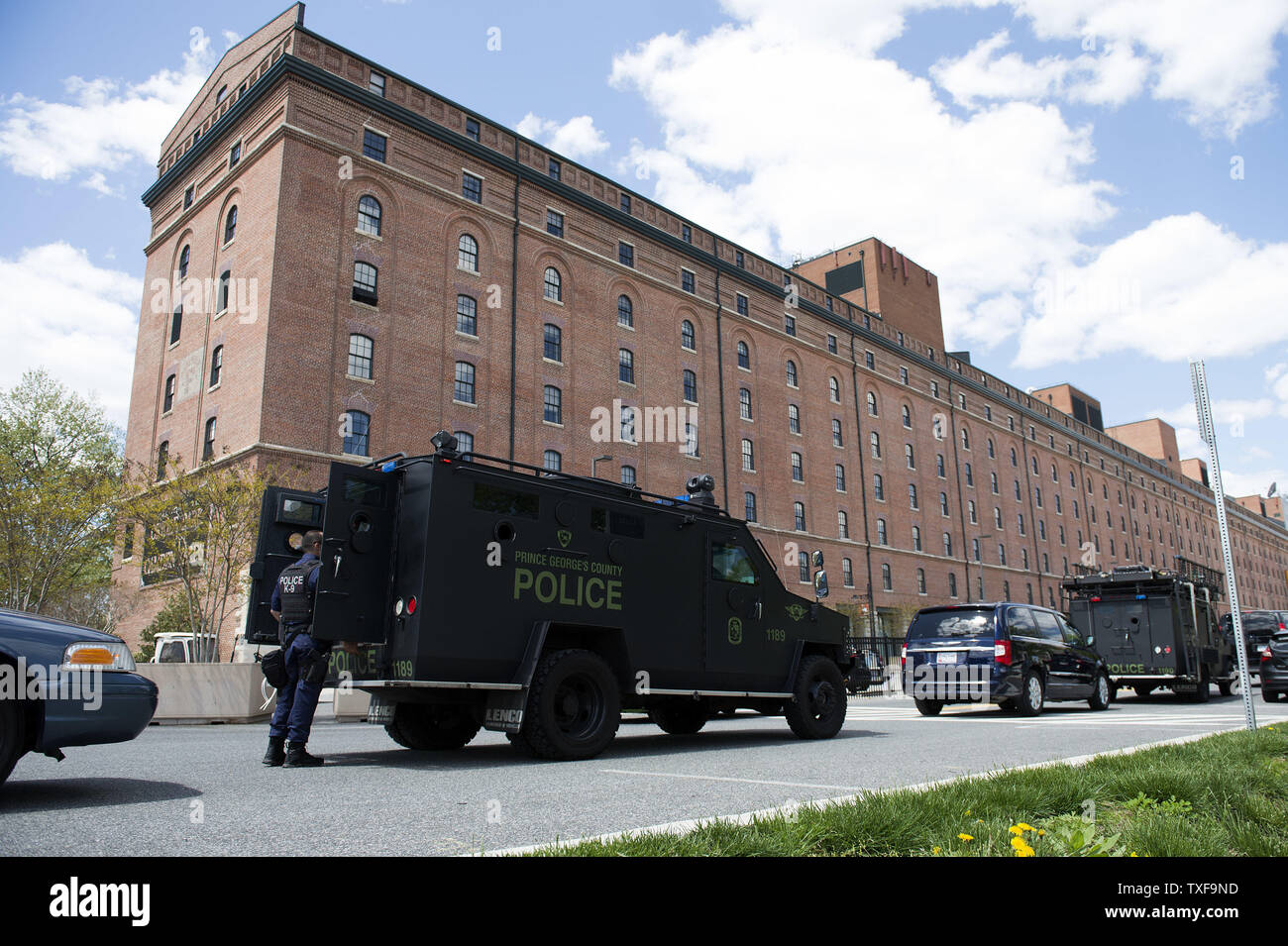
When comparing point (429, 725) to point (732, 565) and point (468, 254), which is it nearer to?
point (732, 565)

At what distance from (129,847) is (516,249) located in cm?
3185

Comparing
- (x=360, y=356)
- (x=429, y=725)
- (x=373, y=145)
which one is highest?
(x=373, y=145)

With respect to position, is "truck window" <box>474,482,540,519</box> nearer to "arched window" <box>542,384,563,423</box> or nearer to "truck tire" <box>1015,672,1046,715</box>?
"truck tire" <box>1015,672,1046,715</box>

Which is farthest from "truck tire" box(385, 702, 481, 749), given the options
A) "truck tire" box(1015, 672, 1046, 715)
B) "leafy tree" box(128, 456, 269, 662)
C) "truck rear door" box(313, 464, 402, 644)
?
"leafy tree" box(128, 456, 269, 662)

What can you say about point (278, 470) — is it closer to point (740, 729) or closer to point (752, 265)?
point (740, 729)

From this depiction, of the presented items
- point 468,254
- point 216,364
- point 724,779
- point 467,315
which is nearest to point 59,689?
point 724,779

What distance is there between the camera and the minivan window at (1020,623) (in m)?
14.2

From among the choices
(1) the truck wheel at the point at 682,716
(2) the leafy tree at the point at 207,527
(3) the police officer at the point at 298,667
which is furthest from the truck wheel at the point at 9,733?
(2) the leafy tree at the point at 207,527

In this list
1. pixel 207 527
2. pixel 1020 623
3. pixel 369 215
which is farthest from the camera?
pixel 369 215

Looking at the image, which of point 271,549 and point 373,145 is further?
point 373,145

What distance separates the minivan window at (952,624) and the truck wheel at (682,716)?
18.1ft

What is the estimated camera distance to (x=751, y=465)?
140 ft

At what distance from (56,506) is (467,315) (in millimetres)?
14382

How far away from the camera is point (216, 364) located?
2886 cm
